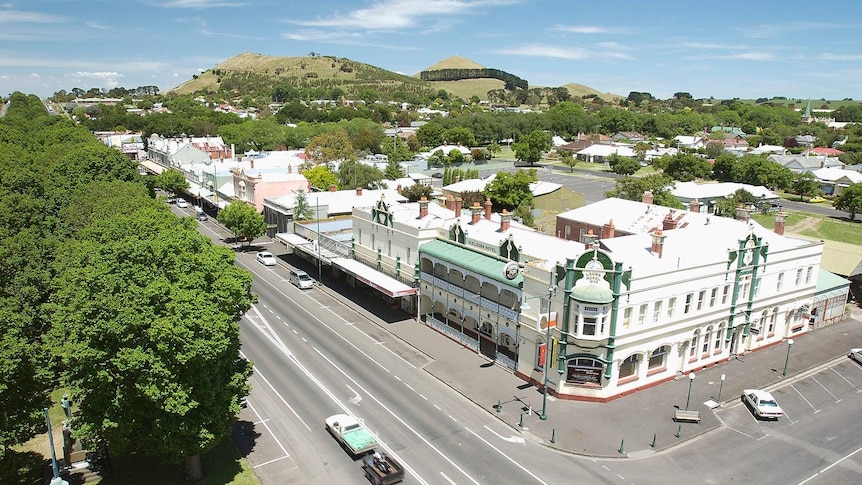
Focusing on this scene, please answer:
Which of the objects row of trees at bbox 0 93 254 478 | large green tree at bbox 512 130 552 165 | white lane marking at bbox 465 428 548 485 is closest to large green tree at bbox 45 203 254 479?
row of trees at bbox 0 93 254 478

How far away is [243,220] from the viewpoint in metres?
76.1

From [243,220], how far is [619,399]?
5406cm

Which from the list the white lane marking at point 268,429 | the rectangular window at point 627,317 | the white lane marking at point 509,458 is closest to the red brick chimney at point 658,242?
the rectangular window at point 627,317

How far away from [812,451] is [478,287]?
2405 centimetres

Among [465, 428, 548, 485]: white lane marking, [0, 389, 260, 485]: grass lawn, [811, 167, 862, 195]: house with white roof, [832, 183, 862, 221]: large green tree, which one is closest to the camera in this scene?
[0, 389, 260, 485]: grass lawn

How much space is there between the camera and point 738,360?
45875 millimetres

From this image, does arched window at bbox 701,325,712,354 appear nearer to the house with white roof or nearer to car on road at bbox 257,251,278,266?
car on road at bbox 257,251,278,266

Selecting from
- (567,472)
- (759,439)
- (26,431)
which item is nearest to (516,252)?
(567,472)

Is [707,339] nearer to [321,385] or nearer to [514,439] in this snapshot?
[514,439]

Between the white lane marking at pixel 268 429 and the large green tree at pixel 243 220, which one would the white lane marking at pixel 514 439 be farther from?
the large green tree at pixel 243 220

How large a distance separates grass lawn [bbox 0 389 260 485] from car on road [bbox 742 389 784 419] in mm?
31076

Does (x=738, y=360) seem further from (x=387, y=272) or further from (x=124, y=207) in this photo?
(x=124, y=207)

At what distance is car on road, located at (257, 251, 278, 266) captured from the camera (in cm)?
7194

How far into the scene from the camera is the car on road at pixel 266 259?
7194 centimetres
